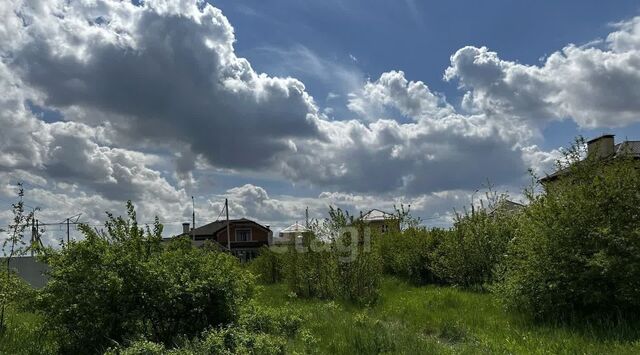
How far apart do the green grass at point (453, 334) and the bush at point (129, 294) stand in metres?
1.36

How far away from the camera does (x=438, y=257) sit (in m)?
16.4

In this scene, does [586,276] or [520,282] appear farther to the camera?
[520,282]

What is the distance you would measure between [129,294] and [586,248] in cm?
669

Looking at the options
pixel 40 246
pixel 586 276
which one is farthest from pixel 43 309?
pixel 586 276

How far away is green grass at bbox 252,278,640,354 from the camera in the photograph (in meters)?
6.42

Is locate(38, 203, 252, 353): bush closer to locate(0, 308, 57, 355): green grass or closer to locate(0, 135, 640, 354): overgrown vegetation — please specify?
locate(0, 135, 640, 354): overgrown vegetation

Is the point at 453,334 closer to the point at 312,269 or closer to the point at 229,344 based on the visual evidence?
the point at 229,344

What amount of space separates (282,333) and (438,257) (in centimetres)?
995

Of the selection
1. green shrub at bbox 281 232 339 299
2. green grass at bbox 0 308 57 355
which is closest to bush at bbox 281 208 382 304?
green shrub at bbox 281 232 339 299

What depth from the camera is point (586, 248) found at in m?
8.05

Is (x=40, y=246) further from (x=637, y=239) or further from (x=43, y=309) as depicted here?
(x=637, y=239)

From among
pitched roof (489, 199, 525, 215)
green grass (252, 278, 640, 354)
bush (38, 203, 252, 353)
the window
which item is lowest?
green grass (252, 278, 640, 354)

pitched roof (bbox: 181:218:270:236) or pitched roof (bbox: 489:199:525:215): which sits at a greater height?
pitched roof (bbox: 181:218:270:236)

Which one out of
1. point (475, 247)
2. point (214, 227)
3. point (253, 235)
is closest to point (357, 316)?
point (475, 247)
